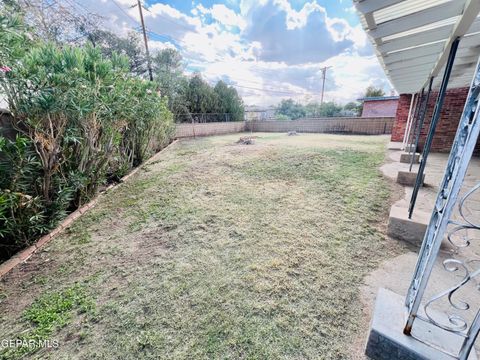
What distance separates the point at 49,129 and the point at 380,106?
56.7ft

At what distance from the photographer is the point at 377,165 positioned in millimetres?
4316

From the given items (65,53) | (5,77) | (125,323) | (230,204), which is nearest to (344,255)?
(230,204)

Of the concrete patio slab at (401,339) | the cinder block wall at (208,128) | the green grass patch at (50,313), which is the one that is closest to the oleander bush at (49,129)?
the green grass patch at (50,313)

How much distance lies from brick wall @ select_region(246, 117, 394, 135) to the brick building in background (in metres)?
3.64

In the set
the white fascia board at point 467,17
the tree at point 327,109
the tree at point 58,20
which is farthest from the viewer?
the tree at point 327,109

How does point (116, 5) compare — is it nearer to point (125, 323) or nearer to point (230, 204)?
point (230, 204)

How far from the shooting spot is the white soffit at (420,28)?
1447 mm

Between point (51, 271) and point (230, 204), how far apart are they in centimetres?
218

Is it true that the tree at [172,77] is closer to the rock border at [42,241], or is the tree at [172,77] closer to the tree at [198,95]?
the tree at [198,95]

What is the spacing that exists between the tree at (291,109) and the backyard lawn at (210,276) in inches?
1136

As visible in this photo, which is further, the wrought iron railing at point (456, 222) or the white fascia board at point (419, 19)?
the white fascia board at point (419, 19)

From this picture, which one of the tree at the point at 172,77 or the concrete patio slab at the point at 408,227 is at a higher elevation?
the tree at the point at 172,77

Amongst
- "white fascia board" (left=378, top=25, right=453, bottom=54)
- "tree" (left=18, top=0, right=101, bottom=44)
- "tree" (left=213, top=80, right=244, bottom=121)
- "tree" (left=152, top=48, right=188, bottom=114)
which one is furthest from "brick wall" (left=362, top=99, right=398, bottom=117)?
"tree" (left=18, top=0, right=101, bottom=44)

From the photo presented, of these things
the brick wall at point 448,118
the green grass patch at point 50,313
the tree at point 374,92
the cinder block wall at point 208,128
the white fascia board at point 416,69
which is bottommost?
the green grass patch at point 50,313
